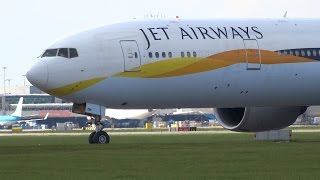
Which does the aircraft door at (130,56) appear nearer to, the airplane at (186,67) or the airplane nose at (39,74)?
the airplane at (186,67)

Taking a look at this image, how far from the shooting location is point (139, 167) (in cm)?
2834

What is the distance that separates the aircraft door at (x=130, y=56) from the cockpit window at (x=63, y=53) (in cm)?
191

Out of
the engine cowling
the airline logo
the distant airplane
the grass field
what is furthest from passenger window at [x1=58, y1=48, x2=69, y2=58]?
the distant airplane

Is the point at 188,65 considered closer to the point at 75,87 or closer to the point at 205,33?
the point at 205,33

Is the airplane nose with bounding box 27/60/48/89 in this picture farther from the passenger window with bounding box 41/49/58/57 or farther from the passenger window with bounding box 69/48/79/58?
the passenger window with bounding box 69/48/79/58

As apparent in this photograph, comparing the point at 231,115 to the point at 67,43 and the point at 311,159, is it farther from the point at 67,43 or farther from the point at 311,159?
the point at 311,159

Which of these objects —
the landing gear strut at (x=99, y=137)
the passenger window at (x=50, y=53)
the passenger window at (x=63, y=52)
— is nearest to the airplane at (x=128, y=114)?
the passenger window at (x=50, y=53)

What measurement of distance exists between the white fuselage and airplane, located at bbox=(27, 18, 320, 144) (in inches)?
1.5

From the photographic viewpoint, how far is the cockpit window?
44787 millimetres

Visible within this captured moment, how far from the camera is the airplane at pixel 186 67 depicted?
44719mm

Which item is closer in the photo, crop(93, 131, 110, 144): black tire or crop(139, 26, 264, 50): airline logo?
crop(93, 131, 110, 144): black tire

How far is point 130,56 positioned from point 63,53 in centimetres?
266

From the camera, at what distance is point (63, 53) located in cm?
4494

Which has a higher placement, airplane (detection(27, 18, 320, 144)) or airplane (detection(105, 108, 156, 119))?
airplane (detection(105, 108, 156, 119))
